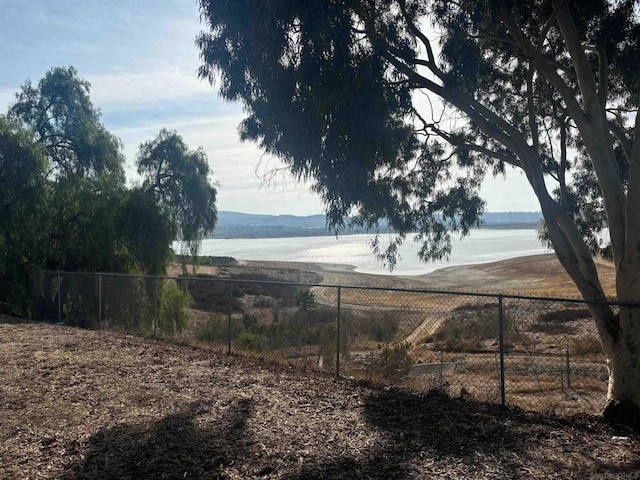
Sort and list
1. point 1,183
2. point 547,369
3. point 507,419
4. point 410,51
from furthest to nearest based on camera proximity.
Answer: point 1,183, point 547,369, point 410,51, point 507,419

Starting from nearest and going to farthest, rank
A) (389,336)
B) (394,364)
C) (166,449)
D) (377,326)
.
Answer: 1. (166,449)
2. (394,364)
3. (389,336)
4. (377,326)

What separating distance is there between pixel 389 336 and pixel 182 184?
11.6 m

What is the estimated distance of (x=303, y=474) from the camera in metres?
5.01

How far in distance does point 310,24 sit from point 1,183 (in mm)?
15086

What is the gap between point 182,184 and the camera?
23.2 m

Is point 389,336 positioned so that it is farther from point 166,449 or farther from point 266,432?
point 166,449

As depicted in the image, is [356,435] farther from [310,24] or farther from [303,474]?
[310,24]

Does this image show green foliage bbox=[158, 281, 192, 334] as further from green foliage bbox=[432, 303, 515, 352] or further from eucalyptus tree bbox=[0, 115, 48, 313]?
green foliage bbox=[432, 303, 515, 352]

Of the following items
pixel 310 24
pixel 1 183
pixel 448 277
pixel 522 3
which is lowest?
pixel 448 277

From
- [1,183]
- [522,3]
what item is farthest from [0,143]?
[522,3]

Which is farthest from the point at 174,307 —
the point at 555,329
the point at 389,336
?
the point at 555,329

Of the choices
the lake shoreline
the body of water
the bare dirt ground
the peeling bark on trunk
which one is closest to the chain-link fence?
the peeling bark on trunk

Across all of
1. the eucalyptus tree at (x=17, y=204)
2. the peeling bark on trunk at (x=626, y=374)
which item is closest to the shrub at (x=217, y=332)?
the peeling bark on trunk at (x=626, y=374)

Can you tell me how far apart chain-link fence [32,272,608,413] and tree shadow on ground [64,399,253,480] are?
126 inches
